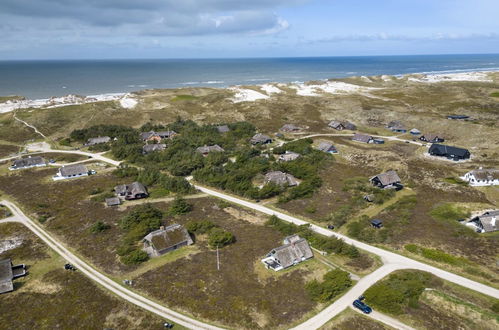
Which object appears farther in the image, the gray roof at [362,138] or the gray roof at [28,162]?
the gray roof at [362,138]

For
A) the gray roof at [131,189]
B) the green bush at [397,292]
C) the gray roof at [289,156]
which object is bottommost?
the green bush at [397,292]

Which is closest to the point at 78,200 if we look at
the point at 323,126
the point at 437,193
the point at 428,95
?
the point at 437,193

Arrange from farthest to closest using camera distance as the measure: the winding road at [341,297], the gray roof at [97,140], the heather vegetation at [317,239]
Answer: the gray roof at [97,140], the heather vegetation at [317,239], the winding road at [341,297]

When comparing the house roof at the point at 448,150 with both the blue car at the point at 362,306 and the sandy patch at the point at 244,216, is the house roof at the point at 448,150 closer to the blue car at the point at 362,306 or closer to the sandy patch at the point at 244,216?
the sandy patch at the point at 244,216

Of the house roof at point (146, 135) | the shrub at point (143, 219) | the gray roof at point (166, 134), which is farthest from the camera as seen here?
the gray roof at point (166, 134)

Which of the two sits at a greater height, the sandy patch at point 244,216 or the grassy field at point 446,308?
the sandy patch at point 244,216

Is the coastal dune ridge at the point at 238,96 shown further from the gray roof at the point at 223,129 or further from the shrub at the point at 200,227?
the shrub at the point at 200,227

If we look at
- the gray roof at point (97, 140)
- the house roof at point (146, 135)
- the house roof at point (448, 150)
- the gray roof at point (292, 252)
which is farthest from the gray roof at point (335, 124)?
the gray roof at point (97, 140)

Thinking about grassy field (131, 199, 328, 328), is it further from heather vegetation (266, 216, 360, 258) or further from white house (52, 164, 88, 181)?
white house (52, 164, 88, 181)
